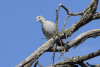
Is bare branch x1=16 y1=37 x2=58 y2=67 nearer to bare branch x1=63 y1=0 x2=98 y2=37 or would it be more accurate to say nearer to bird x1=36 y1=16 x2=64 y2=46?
bare branch x1=63 y1=0 x2=98 y2=37

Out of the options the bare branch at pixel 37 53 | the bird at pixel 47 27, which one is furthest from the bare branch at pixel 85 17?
the bird at pixel 47 27

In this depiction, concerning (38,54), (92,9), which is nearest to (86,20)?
(92,9)

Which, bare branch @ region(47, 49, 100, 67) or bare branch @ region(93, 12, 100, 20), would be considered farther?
bare branch @ region(93, 12, 100, 20)

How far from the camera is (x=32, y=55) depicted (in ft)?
11.7

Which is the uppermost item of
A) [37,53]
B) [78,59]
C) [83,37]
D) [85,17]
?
[85,17]

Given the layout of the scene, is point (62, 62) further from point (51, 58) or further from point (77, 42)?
point (77, 42)

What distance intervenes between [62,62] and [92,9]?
1161 mm

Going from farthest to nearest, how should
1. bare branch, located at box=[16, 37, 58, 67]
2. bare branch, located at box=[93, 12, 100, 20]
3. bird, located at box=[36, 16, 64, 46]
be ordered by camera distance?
bird, located at box=[36, 16, 64, 46], bare branch, located at box=[93, 12, 100, 20], bare branch, located at box=[16, 37, 58, 67]

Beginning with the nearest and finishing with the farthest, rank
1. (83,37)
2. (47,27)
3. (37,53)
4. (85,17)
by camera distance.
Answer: (37,53) < (85,17) < (83,37) < (47,27)

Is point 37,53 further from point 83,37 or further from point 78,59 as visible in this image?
point 83,37

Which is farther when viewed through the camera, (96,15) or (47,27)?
(47,27)

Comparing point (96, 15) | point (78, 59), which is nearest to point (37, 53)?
point (78, 59)

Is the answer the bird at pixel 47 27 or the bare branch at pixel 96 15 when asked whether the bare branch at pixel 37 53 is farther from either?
the bird at pixel 47 27

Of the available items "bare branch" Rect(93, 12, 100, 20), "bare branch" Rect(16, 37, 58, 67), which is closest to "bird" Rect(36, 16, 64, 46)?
"bare branch" Rect(93, 12, 100, 20)
